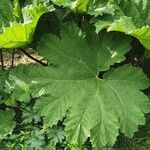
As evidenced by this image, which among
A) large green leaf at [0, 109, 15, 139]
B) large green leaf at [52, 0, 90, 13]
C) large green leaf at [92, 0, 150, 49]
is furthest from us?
large green leaf at [0, 109, 15, 139]

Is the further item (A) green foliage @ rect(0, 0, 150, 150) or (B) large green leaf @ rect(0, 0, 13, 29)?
(B) large green leaf @ rect(0, 0, 13, 29)

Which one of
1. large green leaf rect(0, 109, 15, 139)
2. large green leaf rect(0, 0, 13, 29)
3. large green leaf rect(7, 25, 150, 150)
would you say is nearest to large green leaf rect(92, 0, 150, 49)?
large green leaf rect(7, 25, 150, 150)

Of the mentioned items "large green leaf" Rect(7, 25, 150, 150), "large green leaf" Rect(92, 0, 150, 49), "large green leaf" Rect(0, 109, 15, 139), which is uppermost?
"large green leaf" Rect(92, 0, 150, 49)

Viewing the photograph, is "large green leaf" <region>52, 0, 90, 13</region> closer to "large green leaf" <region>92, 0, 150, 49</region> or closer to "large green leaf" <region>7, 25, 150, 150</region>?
"large green leaf" <region>92, 0, 150, 49</region>

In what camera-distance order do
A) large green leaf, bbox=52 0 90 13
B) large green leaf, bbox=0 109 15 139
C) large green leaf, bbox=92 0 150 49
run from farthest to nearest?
large green leaf, bbox=0 109 15 139 < large green leaf, bbox=52 0 90 13 < large green leaf, bbox=92 0 150 49

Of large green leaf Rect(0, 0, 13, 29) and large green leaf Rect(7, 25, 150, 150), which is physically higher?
large green leaf Rect(0, 0, 13, 29)

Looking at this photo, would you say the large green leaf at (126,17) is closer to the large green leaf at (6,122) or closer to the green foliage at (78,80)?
the green foliage at (78,80)

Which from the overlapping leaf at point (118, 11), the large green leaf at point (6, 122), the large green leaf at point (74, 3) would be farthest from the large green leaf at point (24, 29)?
the large green leaf at point (6, 122)

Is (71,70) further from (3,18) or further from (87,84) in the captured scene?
(3,18)
